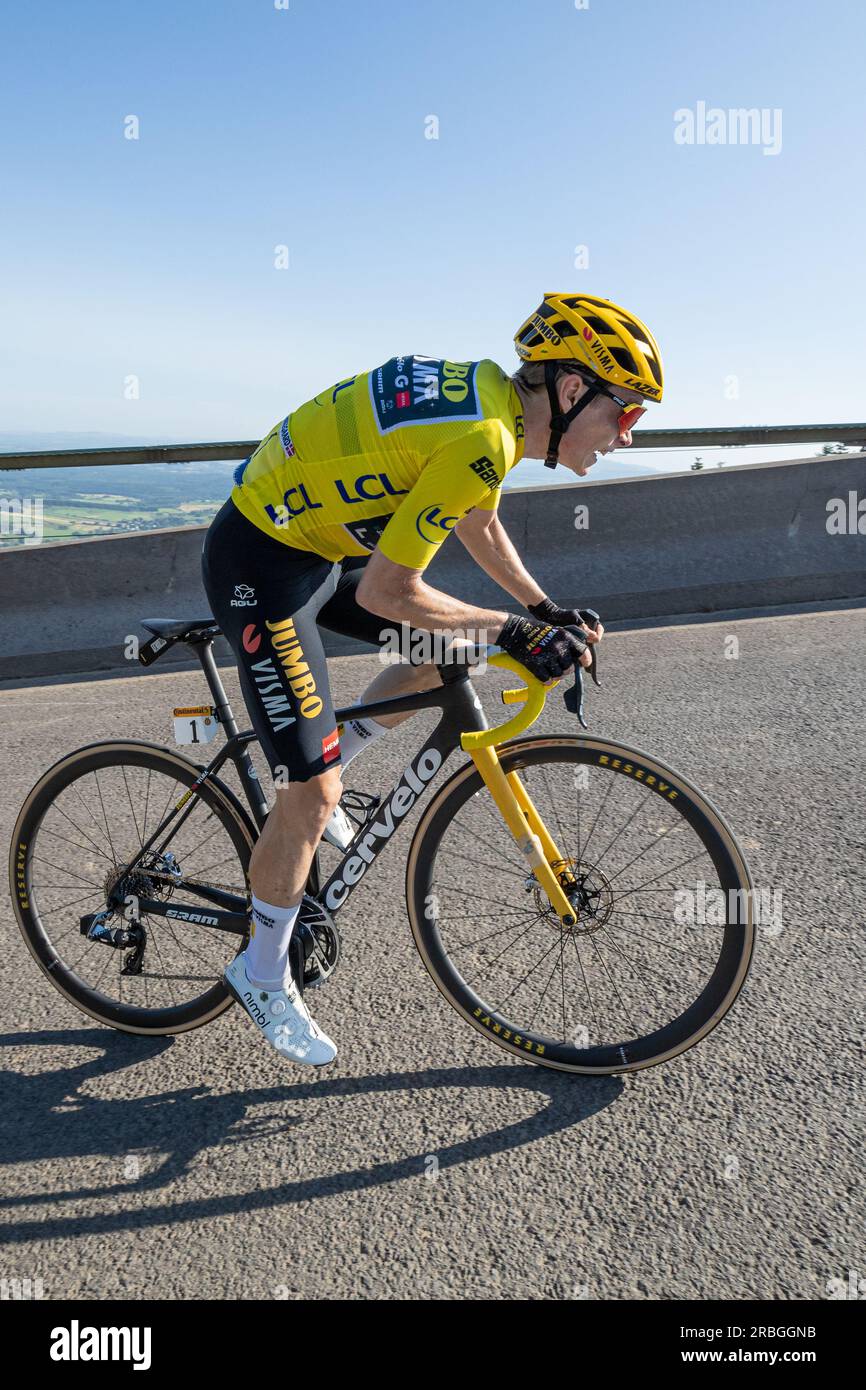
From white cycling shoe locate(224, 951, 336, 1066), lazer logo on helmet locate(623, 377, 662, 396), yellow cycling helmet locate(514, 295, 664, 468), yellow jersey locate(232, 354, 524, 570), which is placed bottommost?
white cycling shoe locate(224, 951, 336, 1066)

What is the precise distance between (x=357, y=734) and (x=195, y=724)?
490mm

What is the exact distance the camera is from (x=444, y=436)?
2359 mm

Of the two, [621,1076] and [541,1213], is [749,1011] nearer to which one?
[621,1076]

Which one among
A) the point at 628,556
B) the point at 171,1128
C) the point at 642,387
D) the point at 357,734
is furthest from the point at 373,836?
the point at 628,556

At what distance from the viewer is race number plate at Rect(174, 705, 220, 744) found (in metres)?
2.93

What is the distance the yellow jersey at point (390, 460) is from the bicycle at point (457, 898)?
17.1 inches

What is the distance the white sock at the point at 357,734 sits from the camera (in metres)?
2.98

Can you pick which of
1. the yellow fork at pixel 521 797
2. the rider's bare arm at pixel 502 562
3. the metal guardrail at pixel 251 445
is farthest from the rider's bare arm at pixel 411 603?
the metal guardrail at pixel 251 445

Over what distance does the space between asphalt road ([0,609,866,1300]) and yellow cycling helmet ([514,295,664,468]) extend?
1785 millimetres

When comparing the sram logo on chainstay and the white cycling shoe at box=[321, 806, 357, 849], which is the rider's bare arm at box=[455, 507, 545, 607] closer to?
the sram logo on chainstay

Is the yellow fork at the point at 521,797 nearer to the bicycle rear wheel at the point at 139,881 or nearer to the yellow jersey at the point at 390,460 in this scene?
the yellow jersey at the point at 390,460

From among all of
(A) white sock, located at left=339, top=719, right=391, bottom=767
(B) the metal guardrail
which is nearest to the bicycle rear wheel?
(A) white sock, located at left=339, top=719, right=391, bottom=767

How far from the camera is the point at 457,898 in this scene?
3.54 meters
